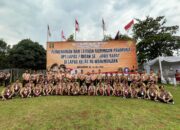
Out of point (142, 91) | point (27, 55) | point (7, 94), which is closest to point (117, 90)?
point (142, 91)

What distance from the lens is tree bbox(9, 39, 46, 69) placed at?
106 ft

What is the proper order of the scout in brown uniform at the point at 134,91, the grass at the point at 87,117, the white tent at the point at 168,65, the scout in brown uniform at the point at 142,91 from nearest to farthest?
1. the grass at the point at 87,117
2. the scout in brown uniform at the point at 142,91
3. the scout in brown uniform at the point at 134,91
4. the white tent at the point at 168,65

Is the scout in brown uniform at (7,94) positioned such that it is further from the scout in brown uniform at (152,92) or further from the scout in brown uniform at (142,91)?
the scout in brown uniform at (152,92)

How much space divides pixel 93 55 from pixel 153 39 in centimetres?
1452

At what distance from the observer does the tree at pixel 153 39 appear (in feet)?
80.8

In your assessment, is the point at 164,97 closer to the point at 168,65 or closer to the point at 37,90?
the point at 37,90

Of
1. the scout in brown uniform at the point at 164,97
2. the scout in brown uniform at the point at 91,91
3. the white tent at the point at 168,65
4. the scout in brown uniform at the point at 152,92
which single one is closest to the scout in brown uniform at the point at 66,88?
the scout in brown uniform at the point at 91,91

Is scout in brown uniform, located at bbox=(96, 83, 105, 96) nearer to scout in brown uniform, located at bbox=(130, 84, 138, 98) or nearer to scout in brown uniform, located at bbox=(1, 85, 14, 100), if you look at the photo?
scout in brown uniform, located at bbox=(130, 84, 138, 98)

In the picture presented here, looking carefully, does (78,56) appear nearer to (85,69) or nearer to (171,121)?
(85,69)

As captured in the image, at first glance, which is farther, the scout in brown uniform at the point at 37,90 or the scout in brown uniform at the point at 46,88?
the scout in brown uniform at the point at 46,88

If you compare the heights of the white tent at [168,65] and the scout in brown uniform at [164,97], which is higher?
the white tent at [168,65]

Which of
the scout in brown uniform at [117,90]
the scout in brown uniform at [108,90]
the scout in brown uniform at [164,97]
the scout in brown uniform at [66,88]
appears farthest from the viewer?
the scout in brown uniform at [66,88]

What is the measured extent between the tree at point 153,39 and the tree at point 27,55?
19573 mm

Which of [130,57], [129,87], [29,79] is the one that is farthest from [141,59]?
Result: [29,79]
